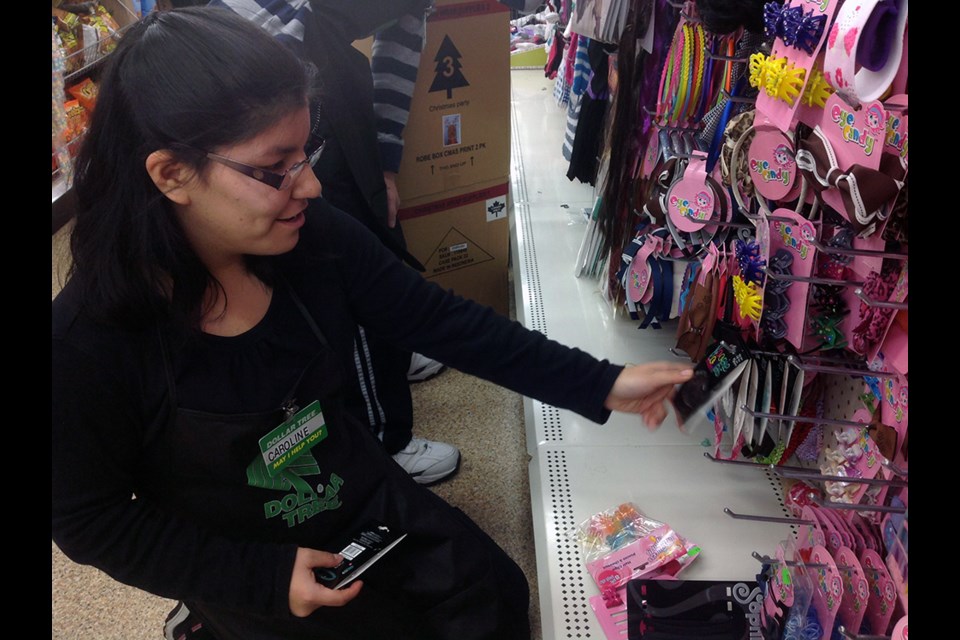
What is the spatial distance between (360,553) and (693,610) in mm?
584

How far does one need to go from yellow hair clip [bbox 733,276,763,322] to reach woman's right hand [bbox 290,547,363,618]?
0.78 metres

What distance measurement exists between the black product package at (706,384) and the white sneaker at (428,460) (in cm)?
100

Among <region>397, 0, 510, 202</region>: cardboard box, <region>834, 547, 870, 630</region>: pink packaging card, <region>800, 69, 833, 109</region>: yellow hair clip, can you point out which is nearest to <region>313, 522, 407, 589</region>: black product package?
<region>834, 547, 870, 630</region>: pink packaging card

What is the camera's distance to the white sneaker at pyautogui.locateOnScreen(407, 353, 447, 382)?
8.20ft

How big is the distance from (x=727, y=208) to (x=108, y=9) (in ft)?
12.5

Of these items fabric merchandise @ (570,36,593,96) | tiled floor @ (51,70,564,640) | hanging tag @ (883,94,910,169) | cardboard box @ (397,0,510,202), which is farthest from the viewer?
fabric merchandise @ (570,36,593,96)

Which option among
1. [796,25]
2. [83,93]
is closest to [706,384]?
[796,25]

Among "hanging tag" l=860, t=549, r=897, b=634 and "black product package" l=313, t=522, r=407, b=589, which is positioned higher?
"hanging tag" l=860, t=549, r=897, b=634

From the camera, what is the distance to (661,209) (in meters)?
1.63

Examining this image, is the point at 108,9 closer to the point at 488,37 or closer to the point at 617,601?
the point at 488,37

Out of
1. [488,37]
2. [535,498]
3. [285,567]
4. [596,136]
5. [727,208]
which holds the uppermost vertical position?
[488,37]

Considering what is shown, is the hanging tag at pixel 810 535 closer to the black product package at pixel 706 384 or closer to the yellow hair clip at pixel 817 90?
the black product package at pixel 706 384

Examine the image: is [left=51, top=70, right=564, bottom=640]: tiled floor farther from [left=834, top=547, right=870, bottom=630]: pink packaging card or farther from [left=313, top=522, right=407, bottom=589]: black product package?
[left=834, top=547, right=870, bottom=630]: pink packaging card
